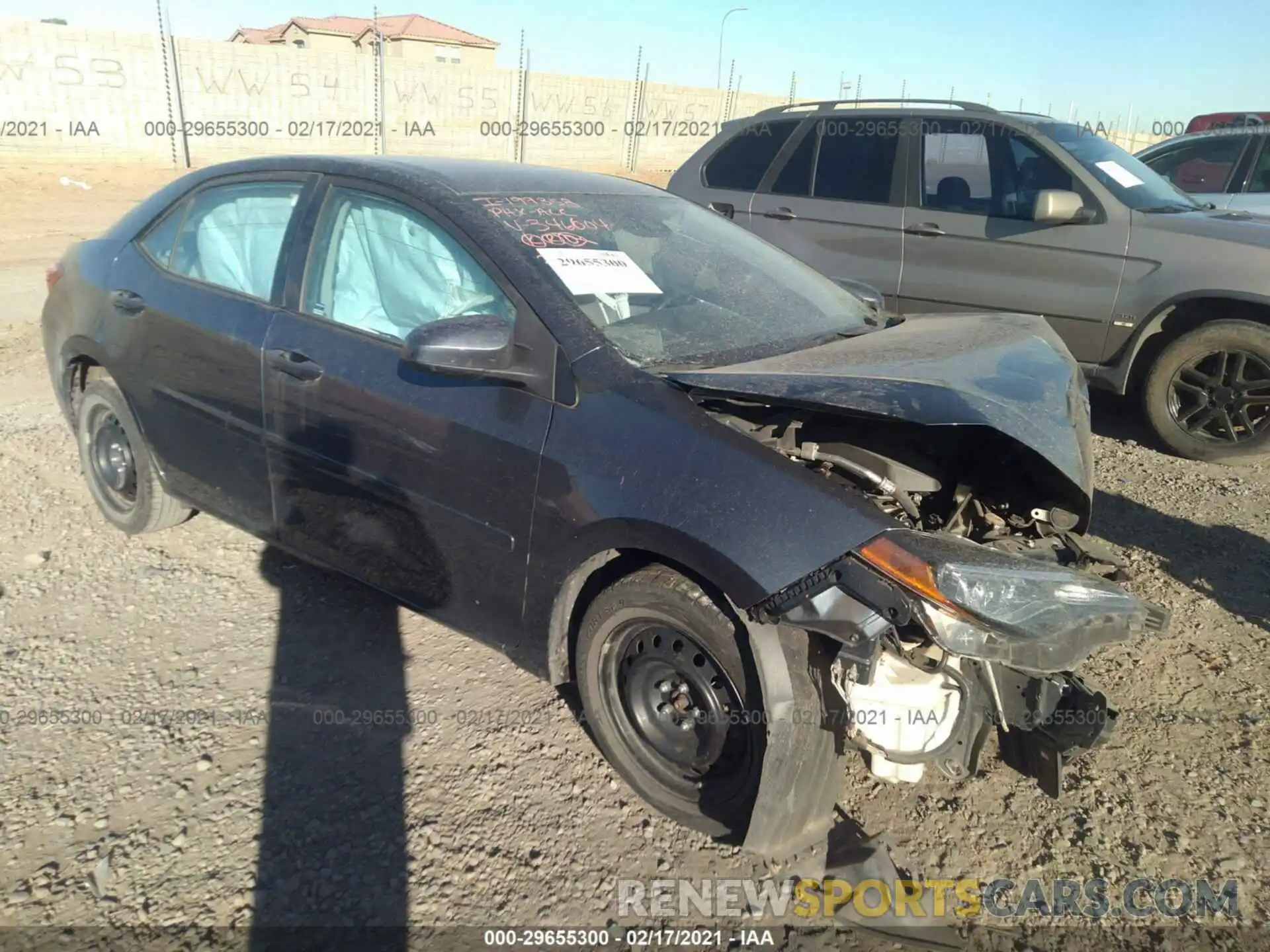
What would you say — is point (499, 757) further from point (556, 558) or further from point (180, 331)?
point (180, 331)

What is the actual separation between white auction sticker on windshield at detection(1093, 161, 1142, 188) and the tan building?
41.1 meters

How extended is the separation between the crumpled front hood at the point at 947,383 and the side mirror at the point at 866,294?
73cm

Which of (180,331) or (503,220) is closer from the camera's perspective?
(503,220)

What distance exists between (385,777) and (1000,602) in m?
1.78

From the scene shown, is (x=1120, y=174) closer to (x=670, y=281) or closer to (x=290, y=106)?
(x=670, y=281)

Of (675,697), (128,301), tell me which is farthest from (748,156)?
(675,697)

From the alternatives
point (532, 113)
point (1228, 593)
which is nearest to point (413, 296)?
point (1228, 593)

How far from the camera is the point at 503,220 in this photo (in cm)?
287

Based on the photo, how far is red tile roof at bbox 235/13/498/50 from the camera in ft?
162

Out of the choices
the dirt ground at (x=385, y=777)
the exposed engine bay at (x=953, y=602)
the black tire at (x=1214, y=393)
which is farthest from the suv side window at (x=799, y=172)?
the exposed engine bay at (x=953, y=602)

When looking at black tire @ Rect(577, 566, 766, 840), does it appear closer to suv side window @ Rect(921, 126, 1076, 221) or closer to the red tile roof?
suv side window @ Rect(921, 126, 1076, 221)

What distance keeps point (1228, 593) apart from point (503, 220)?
10.8 feet

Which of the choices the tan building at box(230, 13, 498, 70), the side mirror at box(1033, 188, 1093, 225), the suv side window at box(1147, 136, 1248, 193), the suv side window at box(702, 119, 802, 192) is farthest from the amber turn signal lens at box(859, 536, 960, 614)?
the tan building at box(230, 13, 498, 70)

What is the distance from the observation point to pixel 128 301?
3695 millimetres
